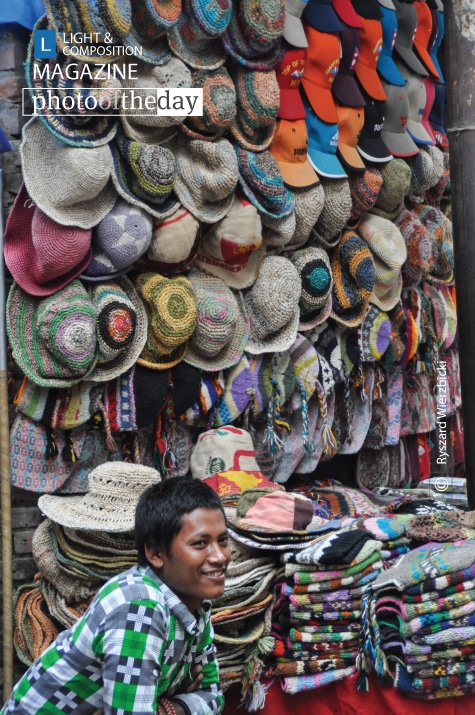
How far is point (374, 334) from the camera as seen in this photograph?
4.61 meters

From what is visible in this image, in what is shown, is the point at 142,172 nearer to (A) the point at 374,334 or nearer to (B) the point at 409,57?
(A) the point at 374,334

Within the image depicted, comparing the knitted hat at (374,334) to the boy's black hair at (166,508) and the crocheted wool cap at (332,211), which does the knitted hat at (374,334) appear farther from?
the boy's black hair at (166,508)

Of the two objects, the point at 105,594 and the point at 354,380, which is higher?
the point at 354,380

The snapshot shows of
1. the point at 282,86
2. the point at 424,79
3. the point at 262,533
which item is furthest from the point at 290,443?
the point at 424,79

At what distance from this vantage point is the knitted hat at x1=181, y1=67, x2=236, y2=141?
357 cm

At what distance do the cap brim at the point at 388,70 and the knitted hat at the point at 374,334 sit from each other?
1.11m

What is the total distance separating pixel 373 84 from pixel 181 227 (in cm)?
159

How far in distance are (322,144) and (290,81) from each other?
1.08ft

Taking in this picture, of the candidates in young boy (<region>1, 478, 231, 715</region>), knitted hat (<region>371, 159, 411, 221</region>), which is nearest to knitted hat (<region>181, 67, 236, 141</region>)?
knitted hat (<region>371, 159, 411, 221</region>)

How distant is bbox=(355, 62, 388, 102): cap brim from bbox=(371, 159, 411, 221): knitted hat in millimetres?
323

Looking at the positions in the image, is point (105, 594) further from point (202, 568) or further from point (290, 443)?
point (290, 443)

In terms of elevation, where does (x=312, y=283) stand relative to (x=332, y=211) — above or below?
below

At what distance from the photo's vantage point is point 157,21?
3324 millimetres

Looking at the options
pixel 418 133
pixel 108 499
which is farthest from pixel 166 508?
pixel 418 133
